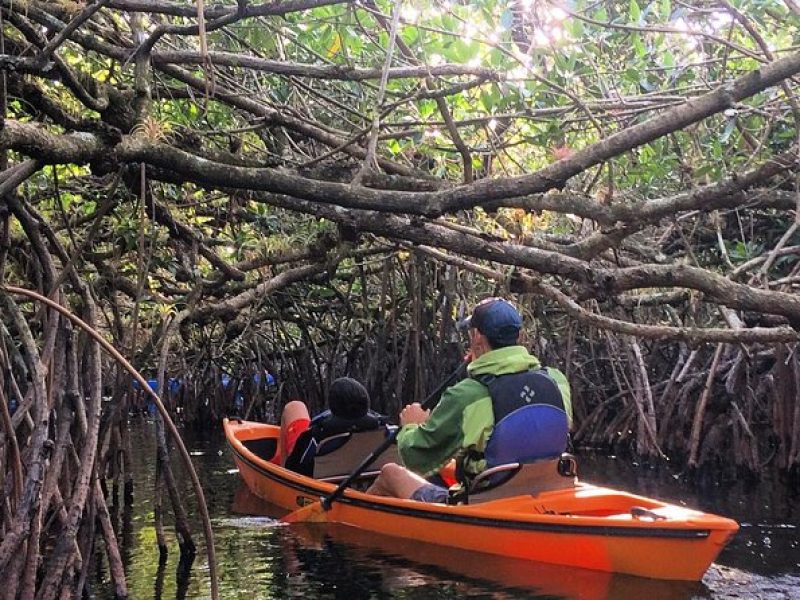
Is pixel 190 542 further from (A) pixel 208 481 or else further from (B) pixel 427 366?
(B) pixel 427 366

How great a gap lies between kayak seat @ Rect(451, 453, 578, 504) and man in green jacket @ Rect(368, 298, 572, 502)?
2.4 inches

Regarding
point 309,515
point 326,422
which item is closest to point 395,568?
point 309,515

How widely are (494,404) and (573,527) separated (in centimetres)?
70

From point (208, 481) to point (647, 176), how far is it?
17.2ft

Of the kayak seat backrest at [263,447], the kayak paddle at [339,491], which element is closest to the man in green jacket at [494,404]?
the kayak paddle at [339,491]

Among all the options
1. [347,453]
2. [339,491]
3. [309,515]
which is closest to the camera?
[339,491]

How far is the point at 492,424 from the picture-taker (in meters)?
5.04

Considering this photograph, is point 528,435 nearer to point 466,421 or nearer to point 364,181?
point 466,421

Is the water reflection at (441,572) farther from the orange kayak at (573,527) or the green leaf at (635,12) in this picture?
the green leaf at (635,12)

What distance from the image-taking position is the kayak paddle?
5.98 m

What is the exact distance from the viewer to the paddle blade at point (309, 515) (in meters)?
6.44

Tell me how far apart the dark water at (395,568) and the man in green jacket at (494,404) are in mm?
566

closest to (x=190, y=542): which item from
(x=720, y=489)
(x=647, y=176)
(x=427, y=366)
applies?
(x=647, y=176)

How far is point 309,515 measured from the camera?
657 cm
